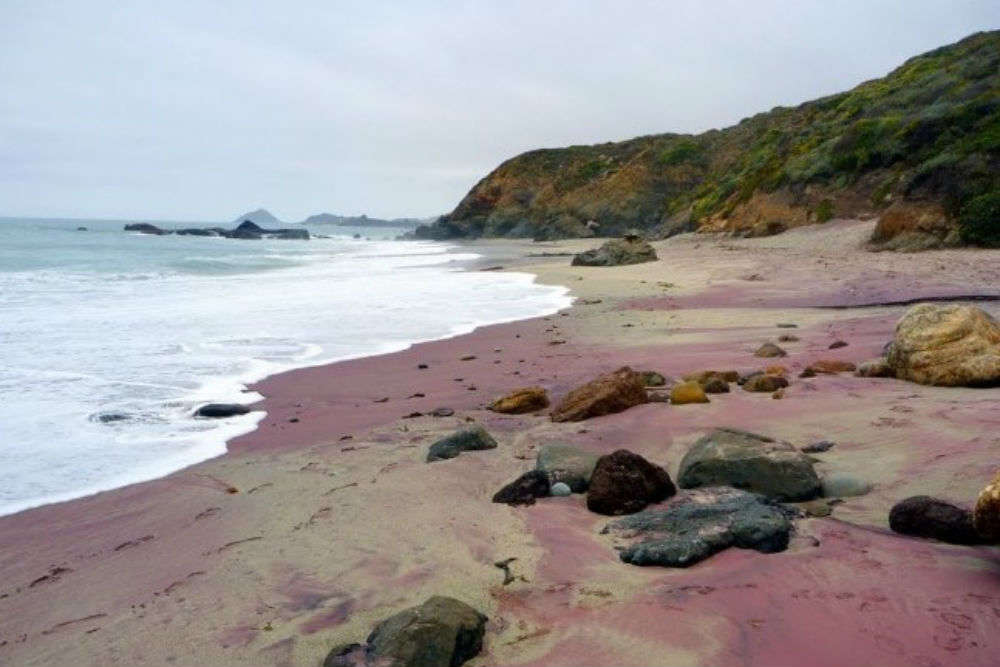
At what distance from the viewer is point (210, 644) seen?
3.12 meters

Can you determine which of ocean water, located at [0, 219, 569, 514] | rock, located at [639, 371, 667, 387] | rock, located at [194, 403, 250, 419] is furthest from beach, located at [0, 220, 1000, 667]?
ocean water, located at [0, 219, 569, 514]

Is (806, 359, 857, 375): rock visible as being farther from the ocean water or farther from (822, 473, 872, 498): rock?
the ocean water

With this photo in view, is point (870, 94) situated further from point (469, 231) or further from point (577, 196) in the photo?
point (469, 231)

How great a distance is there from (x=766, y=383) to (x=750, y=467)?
229 cm

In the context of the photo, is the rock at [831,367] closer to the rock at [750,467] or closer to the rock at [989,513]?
the rock at [750,467]

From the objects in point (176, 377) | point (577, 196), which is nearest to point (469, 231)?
point (577, 196)

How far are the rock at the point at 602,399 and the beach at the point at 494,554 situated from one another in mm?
133

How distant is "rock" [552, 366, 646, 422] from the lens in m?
6.16

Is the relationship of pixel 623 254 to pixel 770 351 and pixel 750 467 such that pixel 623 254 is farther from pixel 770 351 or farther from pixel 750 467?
pixel 750 467

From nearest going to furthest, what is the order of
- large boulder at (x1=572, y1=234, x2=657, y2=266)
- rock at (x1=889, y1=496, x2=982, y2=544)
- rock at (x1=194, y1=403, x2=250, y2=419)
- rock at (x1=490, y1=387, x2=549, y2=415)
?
rock at (x1=889, y1=496, x2=982, y2=544) → rock at (x1=490, y1=387, x2=549, y2=415) → rock at (x1=194, y1=403, x2=250, y2=419) → large boulder at (x1=572, y1=234, x2=657, y2=266)

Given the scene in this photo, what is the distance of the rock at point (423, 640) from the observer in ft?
8.87

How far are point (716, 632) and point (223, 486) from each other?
360 centimetres

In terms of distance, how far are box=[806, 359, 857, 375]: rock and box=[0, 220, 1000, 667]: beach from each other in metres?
0.36

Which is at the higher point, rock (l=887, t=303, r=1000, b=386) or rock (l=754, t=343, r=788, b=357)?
rock (l=887, t=303, r=1000, b=386)
